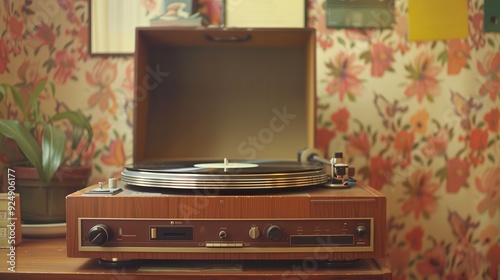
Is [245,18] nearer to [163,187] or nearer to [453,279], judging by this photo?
[163,187]

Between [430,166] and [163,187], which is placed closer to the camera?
[163,187]

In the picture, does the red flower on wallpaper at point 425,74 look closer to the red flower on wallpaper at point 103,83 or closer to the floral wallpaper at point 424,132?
the floral wallpaper at point 424,132

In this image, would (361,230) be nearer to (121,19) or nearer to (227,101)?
(227,101)

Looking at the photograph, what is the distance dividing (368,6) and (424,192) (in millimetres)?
671

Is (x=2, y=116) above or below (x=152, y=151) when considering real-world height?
above

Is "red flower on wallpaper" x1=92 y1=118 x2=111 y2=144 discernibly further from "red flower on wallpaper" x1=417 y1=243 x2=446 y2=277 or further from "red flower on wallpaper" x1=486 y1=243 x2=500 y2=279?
"red flower on wallpaper" x1=486 y1=243 x2=500 y2=279

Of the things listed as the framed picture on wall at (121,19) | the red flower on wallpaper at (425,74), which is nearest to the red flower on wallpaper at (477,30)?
the red flower on wallpaper at (425,74)

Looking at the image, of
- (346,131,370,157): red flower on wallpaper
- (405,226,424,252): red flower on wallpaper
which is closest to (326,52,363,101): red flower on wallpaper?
(346,131,370,157): red flower on wallpaper

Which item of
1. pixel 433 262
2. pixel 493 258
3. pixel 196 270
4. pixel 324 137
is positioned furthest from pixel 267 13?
pixel 493 258

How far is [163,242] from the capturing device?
929mm

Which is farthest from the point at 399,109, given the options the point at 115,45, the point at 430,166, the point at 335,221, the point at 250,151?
the point at 115,45

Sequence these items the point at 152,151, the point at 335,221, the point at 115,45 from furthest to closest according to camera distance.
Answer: the point at 115,45
the point at 152,151
the point at 335,221

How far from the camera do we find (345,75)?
154 centimetres

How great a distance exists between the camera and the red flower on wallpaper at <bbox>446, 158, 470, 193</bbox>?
1536 mm
